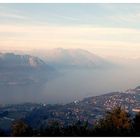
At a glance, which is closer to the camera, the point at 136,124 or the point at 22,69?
the point at 136,124

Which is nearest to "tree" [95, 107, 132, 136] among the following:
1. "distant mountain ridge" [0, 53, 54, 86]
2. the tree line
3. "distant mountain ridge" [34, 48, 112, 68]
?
the tree line

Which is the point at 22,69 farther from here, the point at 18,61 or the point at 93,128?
the point at 93,128

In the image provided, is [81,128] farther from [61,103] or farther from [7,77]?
[7,77]

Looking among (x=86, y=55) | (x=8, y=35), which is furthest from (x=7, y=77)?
(x=86, y=55)

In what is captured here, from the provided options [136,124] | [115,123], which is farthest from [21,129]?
[136,124]

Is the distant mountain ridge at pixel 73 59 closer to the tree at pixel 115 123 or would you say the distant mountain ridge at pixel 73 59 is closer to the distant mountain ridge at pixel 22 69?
the distant mountain ridge at pixel 22 69

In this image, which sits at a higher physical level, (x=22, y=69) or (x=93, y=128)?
(x=22, y=69)

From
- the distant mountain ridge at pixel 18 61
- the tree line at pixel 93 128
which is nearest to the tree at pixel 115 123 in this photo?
the tree line at pixel 93 128

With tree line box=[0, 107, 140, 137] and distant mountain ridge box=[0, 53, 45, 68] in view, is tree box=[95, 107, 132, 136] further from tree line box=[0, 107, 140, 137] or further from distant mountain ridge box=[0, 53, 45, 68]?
distant mountain ridge box=[0, 53, 45, 68]
